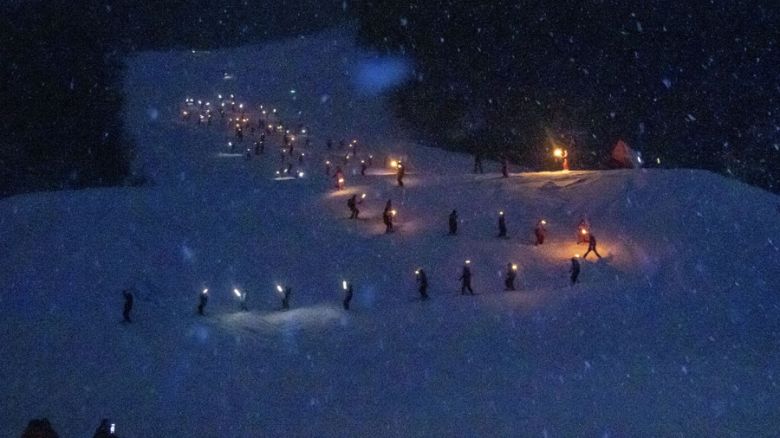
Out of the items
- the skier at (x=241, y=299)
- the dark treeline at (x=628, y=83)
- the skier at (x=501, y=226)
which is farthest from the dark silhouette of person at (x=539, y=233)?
the dark treeline at (x=628, y=83)

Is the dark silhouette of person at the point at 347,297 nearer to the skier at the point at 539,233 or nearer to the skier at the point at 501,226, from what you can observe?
the skier at the point at 501,226

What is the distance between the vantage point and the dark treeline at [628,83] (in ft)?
153

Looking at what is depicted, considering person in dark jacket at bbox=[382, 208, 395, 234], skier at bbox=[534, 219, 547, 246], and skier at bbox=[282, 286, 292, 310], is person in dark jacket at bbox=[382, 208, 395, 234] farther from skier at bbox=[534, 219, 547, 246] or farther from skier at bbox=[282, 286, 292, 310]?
skier at bbox=[282, 286, 292, 310]

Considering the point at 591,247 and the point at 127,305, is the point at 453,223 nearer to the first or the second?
the point at 591,247

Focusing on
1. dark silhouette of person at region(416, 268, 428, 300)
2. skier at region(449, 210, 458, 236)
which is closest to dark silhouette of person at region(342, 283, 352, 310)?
dark silhouette of person at region(416, 268, 428, 300)

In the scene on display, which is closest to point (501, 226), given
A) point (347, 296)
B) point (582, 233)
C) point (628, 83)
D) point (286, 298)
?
point (582, 233)

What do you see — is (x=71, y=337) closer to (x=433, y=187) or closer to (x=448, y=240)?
(x=448, y=240)

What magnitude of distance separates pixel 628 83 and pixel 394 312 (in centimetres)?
3239

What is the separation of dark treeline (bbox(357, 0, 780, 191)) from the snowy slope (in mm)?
15568

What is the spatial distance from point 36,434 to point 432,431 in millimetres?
5628

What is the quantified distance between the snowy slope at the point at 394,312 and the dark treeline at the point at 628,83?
15.6m

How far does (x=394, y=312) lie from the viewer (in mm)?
20000

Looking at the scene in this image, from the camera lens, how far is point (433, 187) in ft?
102

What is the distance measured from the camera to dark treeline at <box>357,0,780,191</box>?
46.5m
